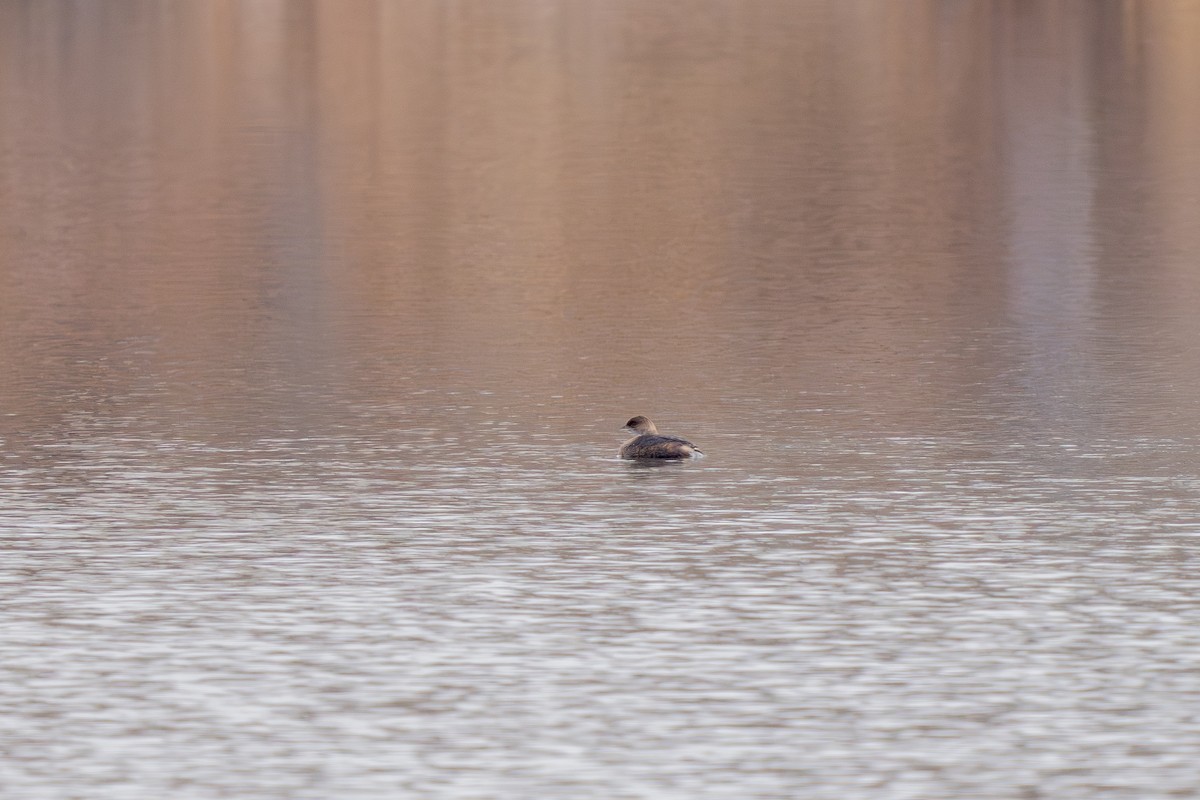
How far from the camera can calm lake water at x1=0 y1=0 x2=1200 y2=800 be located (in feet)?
44.7

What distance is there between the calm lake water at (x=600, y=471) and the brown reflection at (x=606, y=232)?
0.49 feet

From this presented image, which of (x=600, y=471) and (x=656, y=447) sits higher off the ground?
(x=656, y=447)

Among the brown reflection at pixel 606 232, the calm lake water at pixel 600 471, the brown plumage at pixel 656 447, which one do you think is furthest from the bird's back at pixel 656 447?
the brown reflection at pixel 606 232

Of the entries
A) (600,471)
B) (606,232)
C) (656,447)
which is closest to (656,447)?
(656,447)

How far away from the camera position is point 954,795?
12.5m

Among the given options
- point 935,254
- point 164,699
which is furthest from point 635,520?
point 935,254

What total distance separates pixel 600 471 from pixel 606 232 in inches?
736

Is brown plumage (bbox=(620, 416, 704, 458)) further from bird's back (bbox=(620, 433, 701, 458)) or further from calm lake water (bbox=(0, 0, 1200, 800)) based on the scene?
calm lake water (bbox=(0, 0, 1200, 800))

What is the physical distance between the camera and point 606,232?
1569 inches

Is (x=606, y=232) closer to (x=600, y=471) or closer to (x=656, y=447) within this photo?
(x=656, y=447)

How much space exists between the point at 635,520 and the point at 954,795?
7.05 m

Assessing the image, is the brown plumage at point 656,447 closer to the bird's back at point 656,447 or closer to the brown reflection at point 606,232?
the bird's back at point 656,447

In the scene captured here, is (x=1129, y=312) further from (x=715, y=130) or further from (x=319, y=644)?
(x=715, y=130)

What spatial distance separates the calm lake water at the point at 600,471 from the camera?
13.6 meters
